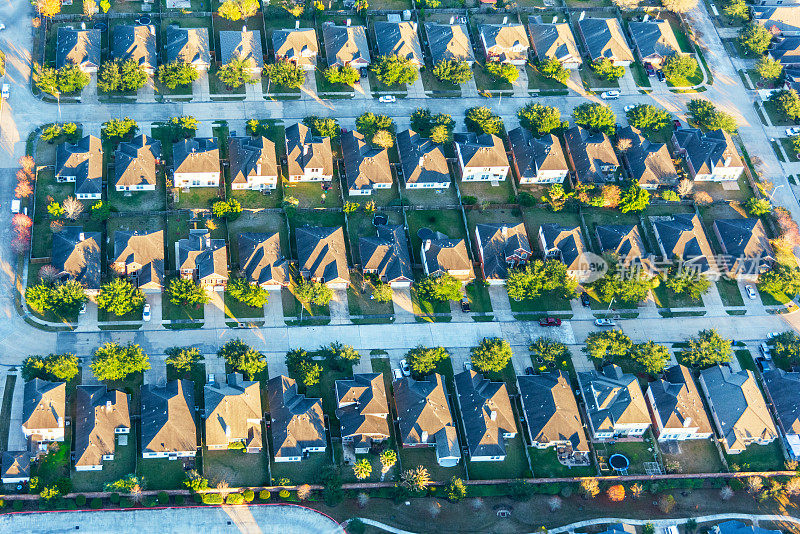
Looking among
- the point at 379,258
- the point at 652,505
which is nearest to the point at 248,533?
the point at 379,258

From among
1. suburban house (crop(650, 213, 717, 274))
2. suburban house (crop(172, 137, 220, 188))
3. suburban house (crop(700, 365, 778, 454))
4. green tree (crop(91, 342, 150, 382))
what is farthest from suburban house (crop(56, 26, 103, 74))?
suburban house (crop(700, 365, 778, 454))

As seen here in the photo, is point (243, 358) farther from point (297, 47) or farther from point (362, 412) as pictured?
point (297, 47)

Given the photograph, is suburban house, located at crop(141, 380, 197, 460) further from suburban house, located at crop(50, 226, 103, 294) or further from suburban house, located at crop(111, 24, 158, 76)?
suburban house, located at crop(111, 24, 158, 76)

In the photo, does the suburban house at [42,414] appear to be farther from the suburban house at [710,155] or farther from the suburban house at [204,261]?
the suburban house at [710,155]

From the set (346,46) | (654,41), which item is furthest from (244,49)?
(654,41)

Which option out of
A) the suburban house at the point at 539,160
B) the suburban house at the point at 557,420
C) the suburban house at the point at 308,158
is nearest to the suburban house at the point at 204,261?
the suburban house at the point at 308,158

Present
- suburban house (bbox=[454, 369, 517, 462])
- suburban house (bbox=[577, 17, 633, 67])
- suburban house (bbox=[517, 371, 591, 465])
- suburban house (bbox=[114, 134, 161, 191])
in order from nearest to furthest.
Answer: suburban house (bbox=[454, 369, 517, 462])
suburban house (bbox=[517, 371, 591, 465])
suburban house (bbox=[114, 134, 161, 191])
suburban house (bbox=[577, 17, 633, 67])
